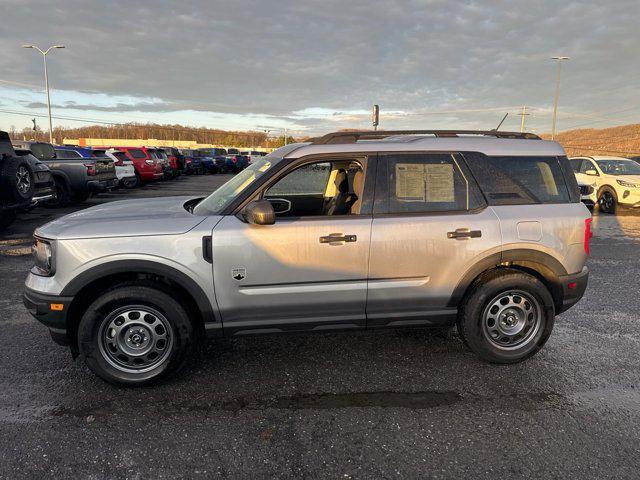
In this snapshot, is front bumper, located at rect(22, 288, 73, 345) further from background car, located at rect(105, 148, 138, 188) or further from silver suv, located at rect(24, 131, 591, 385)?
background car, located at rect(105, 148, 138, 188)

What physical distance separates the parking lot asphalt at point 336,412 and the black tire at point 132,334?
0.14 metres

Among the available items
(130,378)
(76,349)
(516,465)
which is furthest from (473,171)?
(76,349)

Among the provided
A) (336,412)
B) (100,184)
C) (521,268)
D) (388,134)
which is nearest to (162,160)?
(100,184)

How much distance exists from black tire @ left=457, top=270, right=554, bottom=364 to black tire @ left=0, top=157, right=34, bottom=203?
26.1 ft

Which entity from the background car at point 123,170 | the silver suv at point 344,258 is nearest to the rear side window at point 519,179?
the silver suv at point 344,258

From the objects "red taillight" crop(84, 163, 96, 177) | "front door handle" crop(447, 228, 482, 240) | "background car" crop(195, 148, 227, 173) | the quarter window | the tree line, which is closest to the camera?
"front door handle" crop(447, 228, 482, 240)

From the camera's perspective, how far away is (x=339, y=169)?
174 inches

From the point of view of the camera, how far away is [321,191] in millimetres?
5188

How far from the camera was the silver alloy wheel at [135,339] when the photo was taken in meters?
3.27

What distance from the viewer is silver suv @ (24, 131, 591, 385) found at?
3205 millimetres

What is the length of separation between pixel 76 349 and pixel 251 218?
1734mm

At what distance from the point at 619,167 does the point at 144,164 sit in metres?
19.3

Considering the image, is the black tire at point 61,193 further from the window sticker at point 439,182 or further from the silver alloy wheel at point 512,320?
the silver alloy wheel at point 512,320

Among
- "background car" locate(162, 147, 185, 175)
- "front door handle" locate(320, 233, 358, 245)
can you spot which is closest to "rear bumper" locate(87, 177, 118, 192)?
"background car" locate(162, 147, 185, 175)
